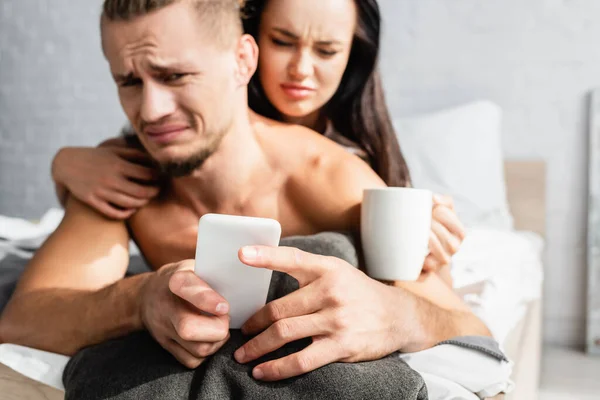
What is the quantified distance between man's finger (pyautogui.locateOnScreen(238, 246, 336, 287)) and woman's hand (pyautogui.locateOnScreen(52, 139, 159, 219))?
0.50 meters

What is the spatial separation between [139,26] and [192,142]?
184 millimetres

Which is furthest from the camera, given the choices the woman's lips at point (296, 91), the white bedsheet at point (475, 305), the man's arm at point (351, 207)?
the woman's lips at point (296, 91)

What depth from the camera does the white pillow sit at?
2199 millimetres

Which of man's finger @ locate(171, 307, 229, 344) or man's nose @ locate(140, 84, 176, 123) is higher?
man's nose @ locate(140, 84, 176, 123)

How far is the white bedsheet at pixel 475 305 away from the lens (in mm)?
779

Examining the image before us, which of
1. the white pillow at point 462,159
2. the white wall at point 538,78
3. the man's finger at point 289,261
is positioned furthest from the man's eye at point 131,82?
the white wall at point 538,78

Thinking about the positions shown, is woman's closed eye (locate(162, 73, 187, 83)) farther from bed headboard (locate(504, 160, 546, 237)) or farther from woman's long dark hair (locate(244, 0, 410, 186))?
bed headboard (locate(504, 160, 546, 237))

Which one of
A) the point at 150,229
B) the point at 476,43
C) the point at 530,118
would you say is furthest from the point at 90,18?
the point at 150,229

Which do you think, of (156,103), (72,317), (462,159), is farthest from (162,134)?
(462,159)

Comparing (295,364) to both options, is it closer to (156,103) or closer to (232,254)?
(232,254)

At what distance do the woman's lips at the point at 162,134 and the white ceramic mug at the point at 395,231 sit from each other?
0.30 metres

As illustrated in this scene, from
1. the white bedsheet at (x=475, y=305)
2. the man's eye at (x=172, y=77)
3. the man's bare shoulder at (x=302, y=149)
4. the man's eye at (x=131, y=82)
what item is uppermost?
the man's eye at (x=172, y=77)

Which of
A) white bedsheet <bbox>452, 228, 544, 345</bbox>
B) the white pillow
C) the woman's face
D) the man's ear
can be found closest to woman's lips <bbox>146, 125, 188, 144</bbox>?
the man's ear

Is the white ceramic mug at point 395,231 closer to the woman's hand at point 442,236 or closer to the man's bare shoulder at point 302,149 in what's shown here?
the woman's hand at point 442,236
